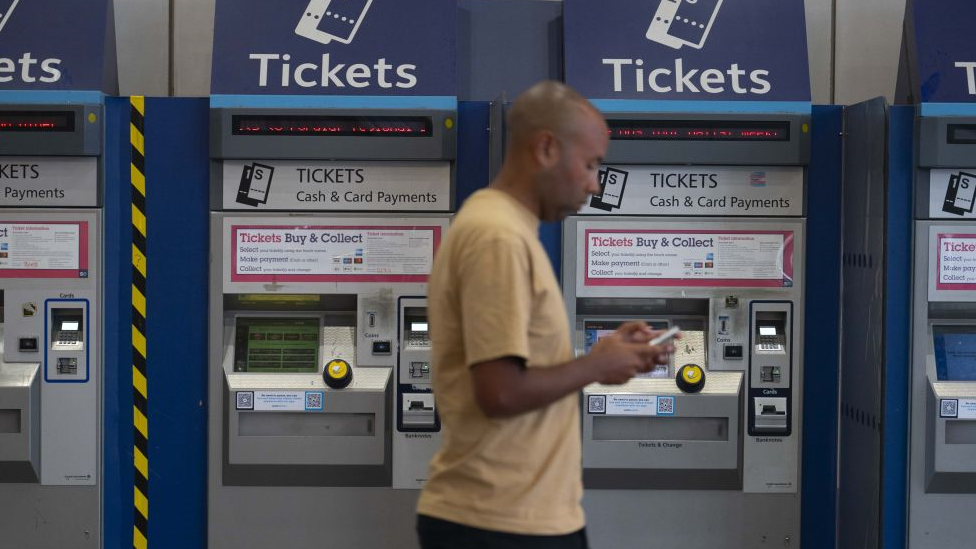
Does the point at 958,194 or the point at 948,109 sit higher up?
the point at 948,109

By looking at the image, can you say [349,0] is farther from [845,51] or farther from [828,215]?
[845,51]

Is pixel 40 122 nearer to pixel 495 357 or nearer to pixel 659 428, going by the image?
pixel 659 428

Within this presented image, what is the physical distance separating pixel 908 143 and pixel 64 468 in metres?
3.15

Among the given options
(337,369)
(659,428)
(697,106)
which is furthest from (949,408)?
(337,369)

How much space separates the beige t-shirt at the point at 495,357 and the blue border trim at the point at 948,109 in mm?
2314

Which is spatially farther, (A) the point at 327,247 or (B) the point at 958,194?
(A) the point at 327,247

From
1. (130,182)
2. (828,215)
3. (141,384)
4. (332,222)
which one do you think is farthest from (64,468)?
(828,215)

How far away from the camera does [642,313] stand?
160 inches

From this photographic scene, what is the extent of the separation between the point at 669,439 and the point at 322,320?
1.31 m

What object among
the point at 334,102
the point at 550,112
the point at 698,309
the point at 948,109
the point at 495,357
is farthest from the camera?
the point at 698,309

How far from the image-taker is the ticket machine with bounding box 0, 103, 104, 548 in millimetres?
3957

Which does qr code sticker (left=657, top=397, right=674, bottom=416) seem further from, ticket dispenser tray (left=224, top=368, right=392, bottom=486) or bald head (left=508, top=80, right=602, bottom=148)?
bald head (left=508, top=80, right=602, bottom=148)

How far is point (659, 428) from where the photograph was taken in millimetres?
4043

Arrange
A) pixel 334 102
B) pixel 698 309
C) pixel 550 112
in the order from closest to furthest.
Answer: pixel 550 112
pixel 334 102
pixel 698 309
